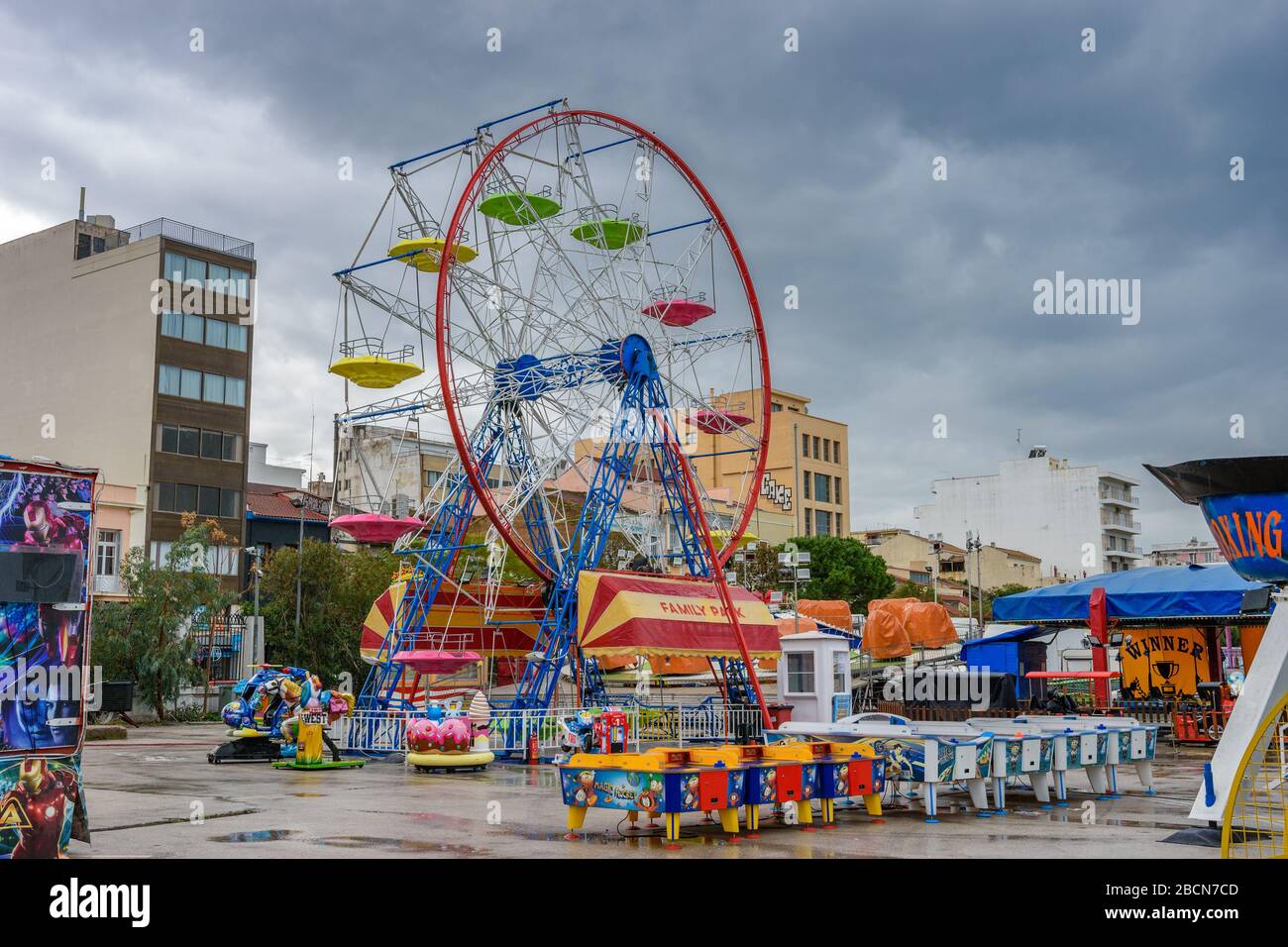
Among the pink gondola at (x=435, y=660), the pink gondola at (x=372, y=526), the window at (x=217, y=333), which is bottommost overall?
the pink gondola at (x=435, y=660)

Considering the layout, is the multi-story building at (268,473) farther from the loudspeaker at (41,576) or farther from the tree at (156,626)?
the loudspeaker at (41,576)

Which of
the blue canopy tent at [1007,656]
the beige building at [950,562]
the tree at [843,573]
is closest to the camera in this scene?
the blue canopy tent at [1007,656]

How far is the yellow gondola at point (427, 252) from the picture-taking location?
2869 cm

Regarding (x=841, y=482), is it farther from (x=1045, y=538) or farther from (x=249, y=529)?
(x=249, y=529)

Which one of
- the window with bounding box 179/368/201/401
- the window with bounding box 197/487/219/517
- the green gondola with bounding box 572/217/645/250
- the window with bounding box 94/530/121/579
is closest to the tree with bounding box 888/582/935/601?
the window with bounding box 197/487/219/517

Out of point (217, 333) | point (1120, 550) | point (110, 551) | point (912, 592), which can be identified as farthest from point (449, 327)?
point (1120, 550)

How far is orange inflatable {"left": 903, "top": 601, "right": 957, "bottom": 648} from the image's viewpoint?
45.5m

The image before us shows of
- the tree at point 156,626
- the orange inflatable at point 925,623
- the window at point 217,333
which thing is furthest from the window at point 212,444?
the orange inflatable at point 925,623

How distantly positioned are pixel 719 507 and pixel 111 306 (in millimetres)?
45550

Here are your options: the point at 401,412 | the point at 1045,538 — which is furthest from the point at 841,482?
the point at 401,412

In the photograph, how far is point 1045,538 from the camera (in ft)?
361

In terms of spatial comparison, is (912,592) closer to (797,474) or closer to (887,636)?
(797,474)

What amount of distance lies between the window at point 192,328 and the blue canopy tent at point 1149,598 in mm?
40353

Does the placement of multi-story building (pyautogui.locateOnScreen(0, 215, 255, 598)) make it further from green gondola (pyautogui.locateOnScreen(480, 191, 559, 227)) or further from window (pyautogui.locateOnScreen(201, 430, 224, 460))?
green gondola (pyautogui.locateOnScreen(480, 191, 559, 227))
